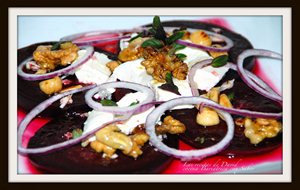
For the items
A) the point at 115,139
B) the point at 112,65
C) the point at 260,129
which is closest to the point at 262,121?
the point at 260,129

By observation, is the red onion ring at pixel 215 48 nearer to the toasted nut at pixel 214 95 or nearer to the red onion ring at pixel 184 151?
the toasted nut at pixel 214 95

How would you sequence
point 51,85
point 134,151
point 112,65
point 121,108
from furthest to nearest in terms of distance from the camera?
point 112,65
point 51,85
point 121,108
point 134,151

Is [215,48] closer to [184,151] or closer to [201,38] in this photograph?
[201,38]

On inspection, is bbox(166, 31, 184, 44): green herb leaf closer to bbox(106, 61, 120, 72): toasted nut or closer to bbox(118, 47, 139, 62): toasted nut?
bbox(118, 47, 139, 62): toasted nut

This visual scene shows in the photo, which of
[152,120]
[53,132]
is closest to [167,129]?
[152,120]

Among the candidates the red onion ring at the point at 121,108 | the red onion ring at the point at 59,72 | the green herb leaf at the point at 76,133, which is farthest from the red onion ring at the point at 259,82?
the green herb leaf at the point at 76,133

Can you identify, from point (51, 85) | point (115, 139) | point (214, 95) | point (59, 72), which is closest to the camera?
point (115, 139)

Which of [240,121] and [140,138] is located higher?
[240,121]

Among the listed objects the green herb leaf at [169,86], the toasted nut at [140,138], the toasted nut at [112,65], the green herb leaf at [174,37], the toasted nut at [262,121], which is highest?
the green herb leaf at [174,37]
